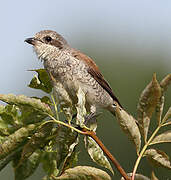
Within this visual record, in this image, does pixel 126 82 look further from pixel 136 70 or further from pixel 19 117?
pixel 19 117

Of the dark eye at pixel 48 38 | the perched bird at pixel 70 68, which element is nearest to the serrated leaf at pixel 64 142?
the perched bird at pixel 70 68

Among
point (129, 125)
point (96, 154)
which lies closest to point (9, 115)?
point (96, 154)

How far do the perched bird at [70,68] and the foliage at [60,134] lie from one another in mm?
1453

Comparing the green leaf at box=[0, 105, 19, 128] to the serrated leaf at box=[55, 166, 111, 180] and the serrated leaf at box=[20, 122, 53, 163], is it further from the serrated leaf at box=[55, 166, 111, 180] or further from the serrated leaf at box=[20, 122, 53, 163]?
the serrated leaf at box=[55, 166, 111, 180]

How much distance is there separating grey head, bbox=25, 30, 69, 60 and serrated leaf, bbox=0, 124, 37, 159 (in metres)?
2.09

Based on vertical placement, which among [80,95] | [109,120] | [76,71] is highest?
[80,95]

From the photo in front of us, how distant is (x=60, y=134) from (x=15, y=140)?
22cm

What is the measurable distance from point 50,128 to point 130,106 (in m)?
11.5

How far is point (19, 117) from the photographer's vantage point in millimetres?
1829

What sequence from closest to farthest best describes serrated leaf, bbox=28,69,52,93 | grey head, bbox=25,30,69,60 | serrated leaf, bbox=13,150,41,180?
serrated leaf, bbox=13,150,41,180 < serrated leaf, bbox=28,69,52,93 < grey head, bbox=25,30,69,60

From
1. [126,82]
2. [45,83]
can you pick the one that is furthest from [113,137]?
[45,83]

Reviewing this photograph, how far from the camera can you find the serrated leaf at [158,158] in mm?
1657

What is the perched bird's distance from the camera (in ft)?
11.7

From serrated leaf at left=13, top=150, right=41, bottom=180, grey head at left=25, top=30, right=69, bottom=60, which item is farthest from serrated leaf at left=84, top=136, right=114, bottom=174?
grey head at left=25, top=30, right=69, bottom=60
